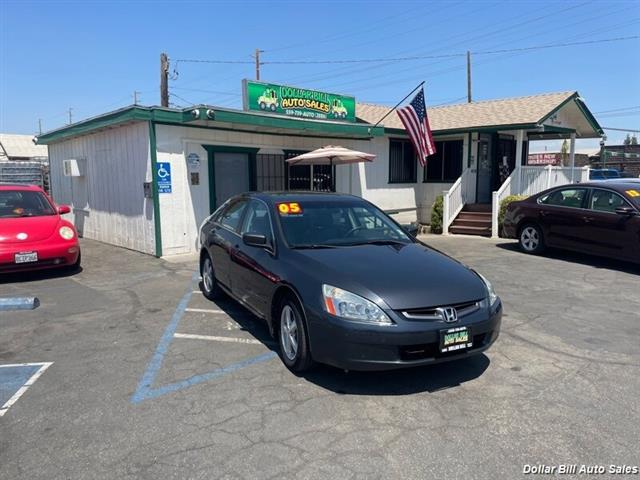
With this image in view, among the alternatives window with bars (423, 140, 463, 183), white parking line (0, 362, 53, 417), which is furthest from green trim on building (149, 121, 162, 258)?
window with bars (423, 140, 463, 183)

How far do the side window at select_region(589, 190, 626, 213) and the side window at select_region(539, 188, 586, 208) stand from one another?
0.72 ft

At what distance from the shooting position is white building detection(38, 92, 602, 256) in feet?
32.6

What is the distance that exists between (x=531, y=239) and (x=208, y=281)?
7016 mm

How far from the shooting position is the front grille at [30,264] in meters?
7.30

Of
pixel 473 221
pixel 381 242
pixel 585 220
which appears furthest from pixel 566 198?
pixel 381 242

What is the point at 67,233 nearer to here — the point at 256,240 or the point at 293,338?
the point at 256,240

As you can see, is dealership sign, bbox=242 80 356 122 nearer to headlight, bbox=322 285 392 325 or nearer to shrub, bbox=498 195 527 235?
shrub, bbox=498 195 527 235

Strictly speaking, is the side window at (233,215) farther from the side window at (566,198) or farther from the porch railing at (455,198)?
the porch railing at (455,198)

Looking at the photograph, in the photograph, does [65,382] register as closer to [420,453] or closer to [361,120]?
[420,453]

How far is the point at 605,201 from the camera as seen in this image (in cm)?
872

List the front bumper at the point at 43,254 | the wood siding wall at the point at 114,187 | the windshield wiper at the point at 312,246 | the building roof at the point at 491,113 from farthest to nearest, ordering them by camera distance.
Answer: the building roof at the point at 491,113
the wood siding wall at the point at 114,187
the front bumper at the point at 43,254
the windshield wiper at the point at 312,246

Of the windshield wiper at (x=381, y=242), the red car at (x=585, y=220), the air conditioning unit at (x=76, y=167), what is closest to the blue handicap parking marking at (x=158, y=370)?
the windshield wiper at (x=381, y=242)

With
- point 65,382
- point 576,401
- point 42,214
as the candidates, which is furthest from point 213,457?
point 42,214

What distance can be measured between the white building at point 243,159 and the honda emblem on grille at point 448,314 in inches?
287
